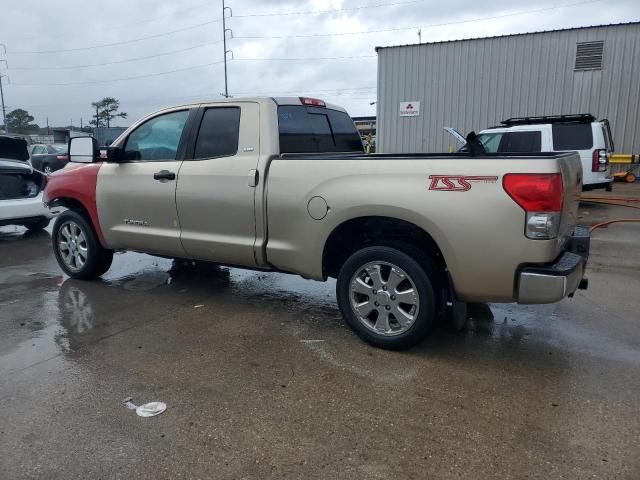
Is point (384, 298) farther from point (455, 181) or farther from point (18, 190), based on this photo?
point (18, 190)

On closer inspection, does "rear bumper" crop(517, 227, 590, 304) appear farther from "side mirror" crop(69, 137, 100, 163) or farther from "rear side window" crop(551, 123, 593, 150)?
"rear side window" crop(551, 123, 593, 150)

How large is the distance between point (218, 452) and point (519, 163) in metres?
2.40

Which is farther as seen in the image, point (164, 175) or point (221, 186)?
point (164, 175)

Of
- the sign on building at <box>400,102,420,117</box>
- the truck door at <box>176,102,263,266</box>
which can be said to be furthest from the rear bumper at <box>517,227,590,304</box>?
the sign on building at <box>400,102,420,117</box>

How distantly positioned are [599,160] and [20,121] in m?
76.7

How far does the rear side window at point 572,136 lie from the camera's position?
10688 mm

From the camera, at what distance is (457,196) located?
3303 mm

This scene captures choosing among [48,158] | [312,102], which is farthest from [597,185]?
[48,158]

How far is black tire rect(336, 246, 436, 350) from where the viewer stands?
352 centimetres

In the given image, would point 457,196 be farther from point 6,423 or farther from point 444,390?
point 6,423

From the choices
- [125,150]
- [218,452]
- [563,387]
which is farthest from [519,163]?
[125,150]

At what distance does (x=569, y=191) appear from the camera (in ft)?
11.1

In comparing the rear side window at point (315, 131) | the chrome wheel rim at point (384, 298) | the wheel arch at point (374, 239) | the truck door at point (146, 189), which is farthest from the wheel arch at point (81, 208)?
the chrome wheel rim at point (384, 298)

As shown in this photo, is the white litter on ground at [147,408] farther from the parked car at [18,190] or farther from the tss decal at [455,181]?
the parked car at [18,190]
